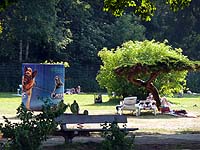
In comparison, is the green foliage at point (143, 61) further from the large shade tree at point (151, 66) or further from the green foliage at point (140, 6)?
the green foliage at point (140, 6)

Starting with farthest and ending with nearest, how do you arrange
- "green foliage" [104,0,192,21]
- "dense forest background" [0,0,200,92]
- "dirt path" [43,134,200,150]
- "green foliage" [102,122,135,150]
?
1. "dense forest background" [0,0,200,92]
2. "green foliage" [104,0,192,21]
3. "dirt path" [43,134,200,150]
4. "green foliage" [102,122,135,150]

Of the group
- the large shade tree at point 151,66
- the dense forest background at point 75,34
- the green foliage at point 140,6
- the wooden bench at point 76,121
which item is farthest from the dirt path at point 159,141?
the dense forest background at point 75,34

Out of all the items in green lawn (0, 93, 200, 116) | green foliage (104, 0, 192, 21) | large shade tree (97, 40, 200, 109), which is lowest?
green lawn (0, 93, 200, 116)

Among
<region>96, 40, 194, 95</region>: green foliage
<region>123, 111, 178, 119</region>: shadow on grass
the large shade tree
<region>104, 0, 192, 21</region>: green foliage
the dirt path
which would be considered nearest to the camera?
the dirt path

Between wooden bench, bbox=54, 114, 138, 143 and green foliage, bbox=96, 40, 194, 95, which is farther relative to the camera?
green foliage, bbox=96, 40, 194, 95

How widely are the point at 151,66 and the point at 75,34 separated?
3558cm

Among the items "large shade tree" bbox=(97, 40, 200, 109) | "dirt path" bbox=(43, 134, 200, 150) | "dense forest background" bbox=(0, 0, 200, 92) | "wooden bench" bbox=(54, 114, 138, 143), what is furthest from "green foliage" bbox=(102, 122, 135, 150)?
"dense forest background" bbox=(0, 0, 200, 92)

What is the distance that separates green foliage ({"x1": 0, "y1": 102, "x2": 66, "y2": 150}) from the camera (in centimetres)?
1114

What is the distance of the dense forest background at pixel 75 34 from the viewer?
5375 centimetres

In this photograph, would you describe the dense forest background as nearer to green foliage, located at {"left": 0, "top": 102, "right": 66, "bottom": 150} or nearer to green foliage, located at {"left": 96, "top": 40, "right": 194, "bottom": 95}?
green foliage, located at {"left": 96, "top": 40, "right": 194, "bottom": 95}

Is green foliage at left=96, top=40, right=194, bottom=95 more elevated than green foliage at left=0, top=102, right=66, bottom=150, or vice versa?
green foliage at left=96, top=40, right=194, bottom=95

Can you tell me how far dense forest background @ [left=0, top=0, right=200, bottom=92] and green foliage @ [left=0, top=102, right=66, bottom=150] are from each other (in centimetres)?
4126

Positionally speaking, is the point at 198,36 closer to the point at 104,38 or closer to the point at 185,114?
the point at 104,38

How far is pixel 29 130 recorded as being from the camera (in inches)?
448
